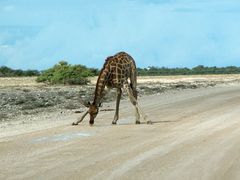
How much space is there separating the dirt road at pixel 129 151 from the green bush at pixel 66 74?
1566 inches

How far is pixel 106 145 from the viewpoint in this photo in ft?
45.3

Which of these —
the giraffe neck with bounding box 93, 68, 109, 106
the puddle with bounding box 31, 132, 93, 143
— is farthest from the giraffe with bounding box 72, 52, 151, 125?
the puddle with bounding box 31, 132, 93, 143

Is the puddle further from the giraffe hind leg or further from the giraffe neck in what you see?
the giraffe hind leg

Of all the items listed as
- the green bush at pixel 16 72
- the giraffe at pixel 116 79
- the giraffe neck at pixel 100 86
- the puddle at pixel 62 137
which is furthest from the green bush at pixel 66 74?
the puddle at pixel 62 137

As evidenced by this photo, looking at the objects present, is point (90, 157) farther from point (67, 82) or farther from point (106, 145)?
point (67, 82)

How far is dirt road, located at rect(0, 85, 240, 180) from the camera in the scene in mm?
10383

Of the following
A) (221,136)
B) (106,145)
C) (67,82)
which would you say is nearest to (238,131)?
(221,136)

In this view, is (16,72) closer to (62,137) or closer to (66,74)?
(66,74)

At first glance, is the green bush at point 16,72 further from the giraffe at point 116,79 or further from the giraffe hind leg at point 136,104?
the giraffe hind leg at point 136,104

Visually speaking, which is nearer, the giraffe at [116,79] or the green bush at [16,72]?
the giraffe at [116,79]

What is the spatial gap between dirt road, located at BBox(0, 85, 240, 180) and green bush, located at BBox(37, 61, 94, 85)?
1566 inches

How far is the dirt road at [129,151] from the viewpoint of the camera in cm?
1038

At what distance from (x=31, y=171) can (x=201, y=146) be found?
414cm

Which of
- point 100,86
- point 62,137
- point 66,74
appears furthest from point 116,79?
point 66,74
